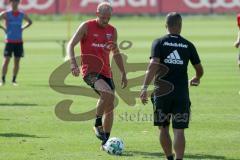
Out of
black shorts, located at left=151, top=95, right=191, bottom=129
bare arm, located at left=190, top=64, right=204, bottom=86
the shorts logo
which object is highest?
the shorts logo

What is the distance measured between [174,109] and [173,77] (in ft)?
1.48

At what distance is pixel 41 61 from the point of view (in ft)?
117

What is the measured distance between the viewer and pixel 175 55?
11.6 meters

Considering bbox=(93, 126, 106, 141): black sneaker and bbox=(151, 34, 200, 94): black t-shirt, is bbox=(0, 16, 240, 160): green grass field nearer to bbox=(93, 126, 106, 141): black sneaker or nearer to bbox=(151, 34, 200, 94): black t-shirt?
bbox=(93, 126, 106, 141): black sneaker

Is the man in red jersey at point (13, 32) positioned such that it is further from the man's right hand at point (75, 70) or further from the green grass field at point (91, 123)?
the man's right hand at point (75, 70)

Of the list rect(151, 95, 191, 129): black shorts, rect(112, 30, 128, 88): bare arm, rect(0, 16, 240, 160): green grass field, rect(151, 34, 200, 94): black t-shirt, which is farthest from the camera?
rect(112, 30, 128, 88): bare arm

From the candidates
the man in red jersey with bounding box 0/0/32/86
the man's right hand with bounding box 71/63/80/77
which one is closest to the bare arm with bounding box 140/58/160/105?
the man's right hand with bounding box 71/63/80/77

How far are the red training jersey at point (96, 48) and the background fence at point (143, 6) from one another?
55.2 m

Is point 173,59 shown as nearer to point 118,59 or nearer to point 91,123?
point 118,59

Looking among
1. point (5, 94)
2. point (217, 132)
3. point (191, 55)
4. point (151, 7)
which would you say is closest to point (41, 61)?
point (5, 94)

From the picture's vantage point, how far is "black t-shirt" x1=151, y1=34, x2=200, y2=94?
37.9 ft

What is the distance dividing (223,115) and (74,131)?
3.72m

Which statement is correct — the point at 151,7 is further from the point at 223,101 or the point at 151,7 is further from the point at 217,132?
the point at 217,132

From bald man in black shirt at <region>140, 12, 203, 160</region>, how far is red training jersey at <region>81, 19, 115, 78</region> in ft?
7.46
